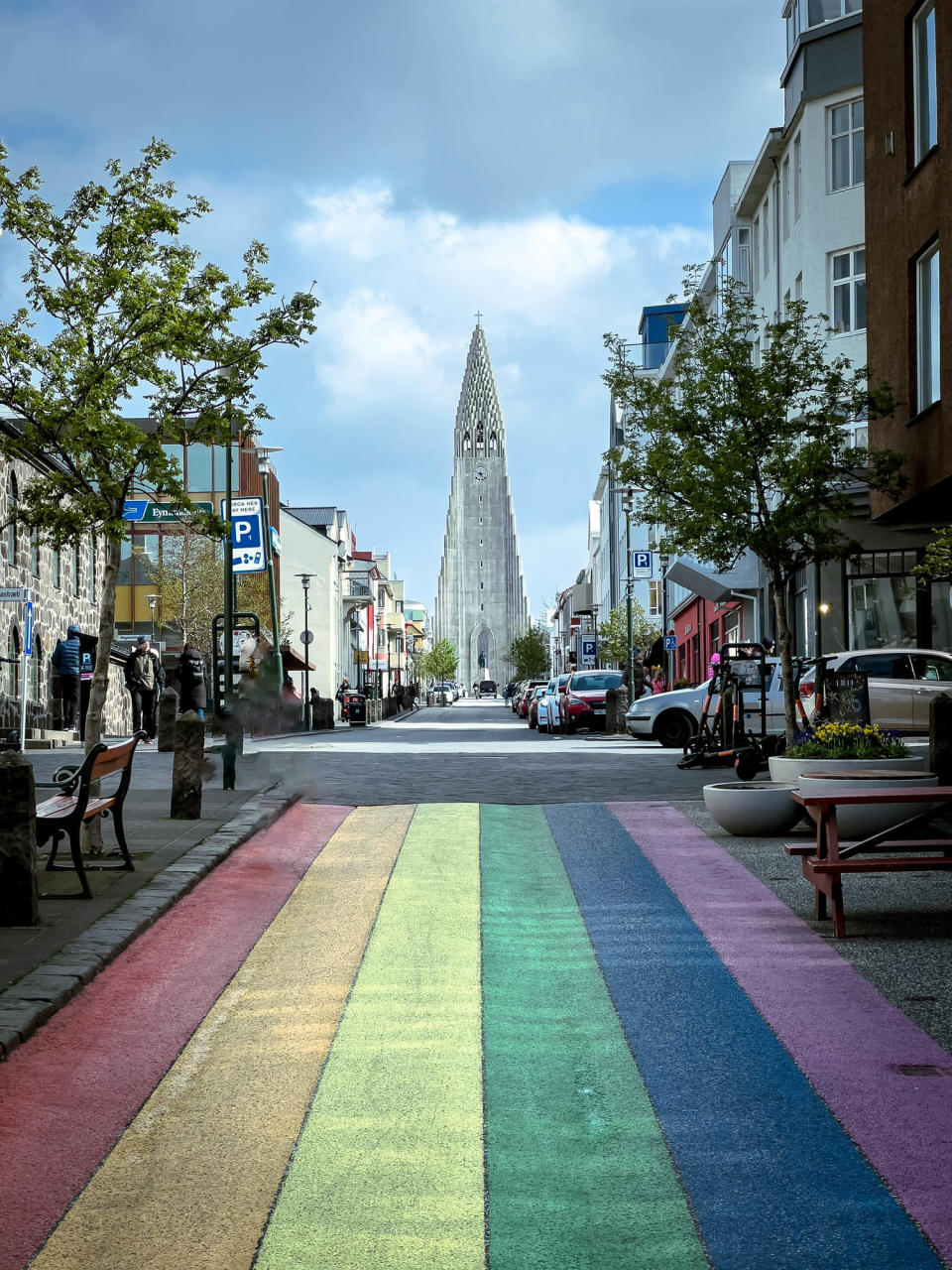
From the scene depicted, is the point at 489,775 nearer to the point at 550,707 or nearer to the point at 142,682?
the point at 142,682

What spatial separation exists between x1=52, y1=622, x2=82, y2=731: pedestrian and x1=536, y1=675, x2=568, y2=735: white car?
1299 centimetres

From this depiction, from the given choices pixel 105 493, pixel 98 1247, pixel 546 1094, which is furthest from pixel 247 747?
pixel 98 1247

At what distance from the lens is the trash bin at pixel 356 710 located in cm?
5728

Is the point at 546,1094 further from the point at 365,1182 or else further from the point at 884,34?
the point at 884,34

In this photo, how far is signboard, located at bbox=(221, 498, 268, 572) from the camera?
2197 centimetres

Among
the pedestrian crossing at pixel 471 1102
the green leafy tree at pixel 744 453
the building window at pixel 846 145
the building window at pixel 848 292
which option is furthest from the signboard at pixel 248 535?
the building window at pixel 846 145

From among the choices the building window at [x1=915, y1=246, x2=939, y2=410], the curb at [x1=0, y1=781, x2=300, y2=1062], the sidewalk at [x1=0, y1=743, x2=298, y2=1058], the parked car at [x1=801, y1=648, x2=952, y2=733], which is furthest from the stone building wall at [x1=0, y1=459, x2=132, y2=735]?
the curb at [x1=0, y1=781, x2=300, y2=1062]

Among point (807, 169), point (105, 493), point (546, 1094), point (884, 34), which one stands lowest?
point (546, 1094)

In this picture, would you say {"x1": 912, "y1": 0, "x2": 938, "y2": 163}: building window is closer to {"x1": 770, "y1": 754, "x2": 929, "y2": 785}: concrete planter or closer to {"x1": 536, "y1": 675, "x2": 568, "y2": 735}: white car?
{"x1": 770, "y1": 754, "x2": 929, "y2": 785}: concrete planter

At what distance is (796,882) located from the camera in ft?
32.3

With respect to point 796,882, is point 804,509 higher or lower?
higher

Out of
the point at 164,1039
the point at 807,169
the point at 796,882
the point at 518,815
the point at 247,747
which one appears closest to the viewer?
the point at 164,1039

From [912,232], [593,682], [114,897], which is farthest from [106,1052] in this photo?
[593,682]

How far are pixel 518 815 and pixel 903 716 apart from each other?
10414 millimetres
